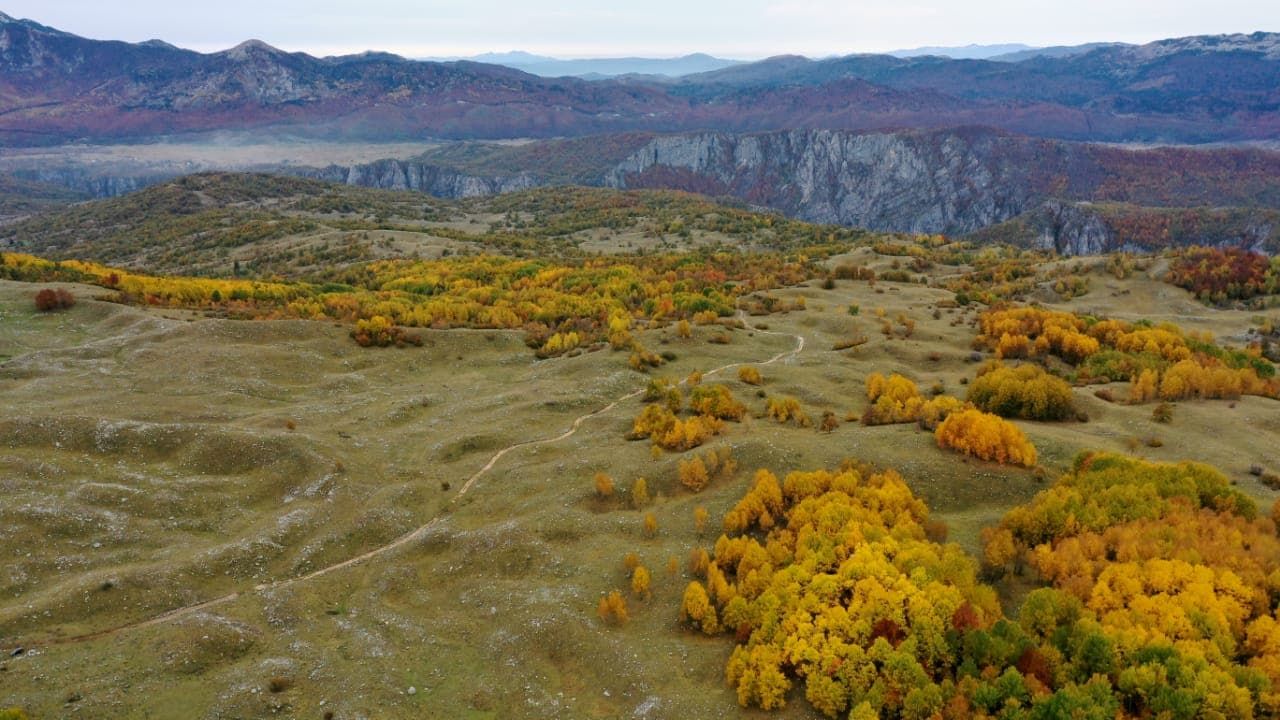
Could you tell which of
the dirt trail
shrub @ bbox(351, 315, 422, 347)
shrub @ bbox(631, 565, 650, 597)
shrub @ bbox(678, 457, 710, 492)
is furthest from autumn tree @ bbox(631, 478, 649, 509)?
shrub @ bbox(351, 315, 422, 347)

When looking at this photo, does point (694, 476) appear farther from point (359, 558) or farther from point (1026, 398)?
point (1026, 398)

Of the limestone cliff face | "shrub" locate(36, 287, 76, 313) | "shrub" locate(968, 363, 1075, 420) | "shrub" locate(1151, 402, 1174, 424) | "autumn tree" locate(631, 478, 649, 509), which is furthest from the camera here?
the limestone cliff face

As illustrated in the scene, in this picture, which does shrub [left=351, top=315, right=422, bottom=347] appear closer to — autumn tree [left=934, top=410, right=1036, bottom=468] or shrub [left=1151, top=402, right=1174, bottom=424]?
autumn tree [left=934, top=410, right=1036, bottom=468]

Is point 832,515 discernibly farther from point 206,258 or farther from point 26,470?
point 206,258

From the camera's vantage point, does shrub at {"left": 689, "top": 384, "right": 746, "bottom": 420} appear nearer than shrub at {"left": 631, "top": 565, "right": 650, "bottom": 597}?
No

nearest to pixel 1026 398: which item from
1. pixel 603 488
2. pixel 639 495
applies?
pixel 639 495

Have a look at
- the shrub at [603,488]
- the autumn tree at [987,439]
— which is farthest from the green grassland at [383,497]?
the autumn tree at [987,439]

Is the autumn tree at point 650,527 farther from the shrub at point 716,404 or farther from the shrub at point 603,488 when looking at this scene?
the shrub at point 716,404
